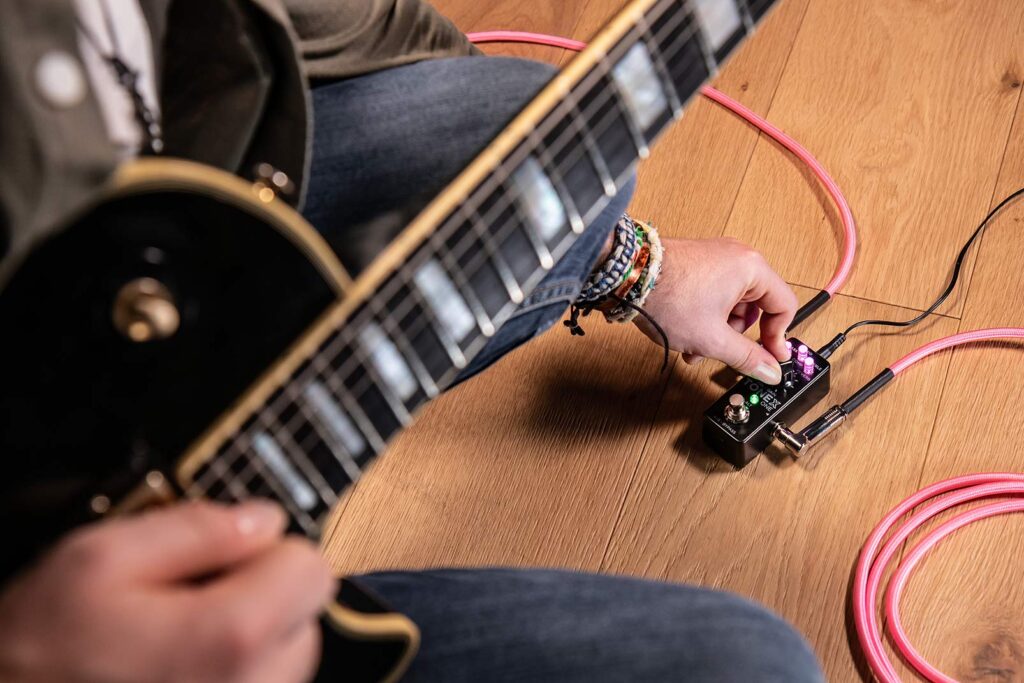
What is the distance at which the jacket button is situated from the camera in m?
0.51

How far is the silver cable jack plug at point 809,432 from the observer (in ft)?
3.15

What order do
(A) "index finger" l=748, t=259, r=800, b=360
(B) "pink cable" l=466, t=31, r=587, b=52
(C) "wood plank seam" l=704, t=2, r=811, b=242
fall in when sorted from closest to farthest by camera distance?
1. (A) "index finger" l=748, t=259, r=800, b=360
2. (C) "wood plank seam" l=704, t=2, r=811, b=242
3. (B) "pink cable" l=466, t=31, r=587, b=52

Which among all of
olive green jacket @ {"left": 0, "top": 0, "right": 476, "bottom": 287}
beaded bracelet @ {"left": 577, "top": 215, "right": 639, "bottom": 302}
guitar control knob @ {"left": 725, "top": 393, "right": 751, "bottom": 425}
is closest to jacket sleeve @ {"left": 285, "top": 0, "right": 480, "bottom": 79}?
olive green jacket @ {"left": 0, "top": 0, "right": 476, "bottom": 287}

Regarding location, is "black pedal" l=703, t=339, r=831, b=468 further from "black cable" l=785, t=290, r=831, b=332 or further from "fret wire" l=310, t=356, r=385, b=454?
"fret wire" l=310, t=356, r=385, b=454

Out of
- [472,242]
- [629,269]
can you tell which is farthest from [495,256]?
[629,269]

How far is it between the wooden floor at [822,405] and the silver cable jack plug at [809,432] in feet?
0.10

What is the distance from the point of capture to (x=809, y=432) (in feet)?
3.18

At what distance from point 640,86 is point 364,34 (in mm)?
354

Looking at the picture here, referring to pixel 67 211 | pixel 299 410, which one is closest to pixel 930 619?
pixel 299 410

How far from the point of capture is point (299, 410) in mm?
523

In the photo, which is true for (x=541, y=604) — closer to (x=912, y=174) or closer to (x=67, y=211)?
(x=67, y=211)

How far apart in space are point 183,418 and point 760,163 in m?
0.86

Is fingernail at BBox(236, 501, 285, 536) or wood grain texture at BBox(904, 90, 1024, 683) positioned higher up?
fingernail at BBox(236, 501, 285, 536)

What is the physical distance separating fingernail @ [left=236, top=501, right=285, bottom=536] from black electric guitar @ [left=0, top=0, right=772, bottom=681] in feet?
0.14
